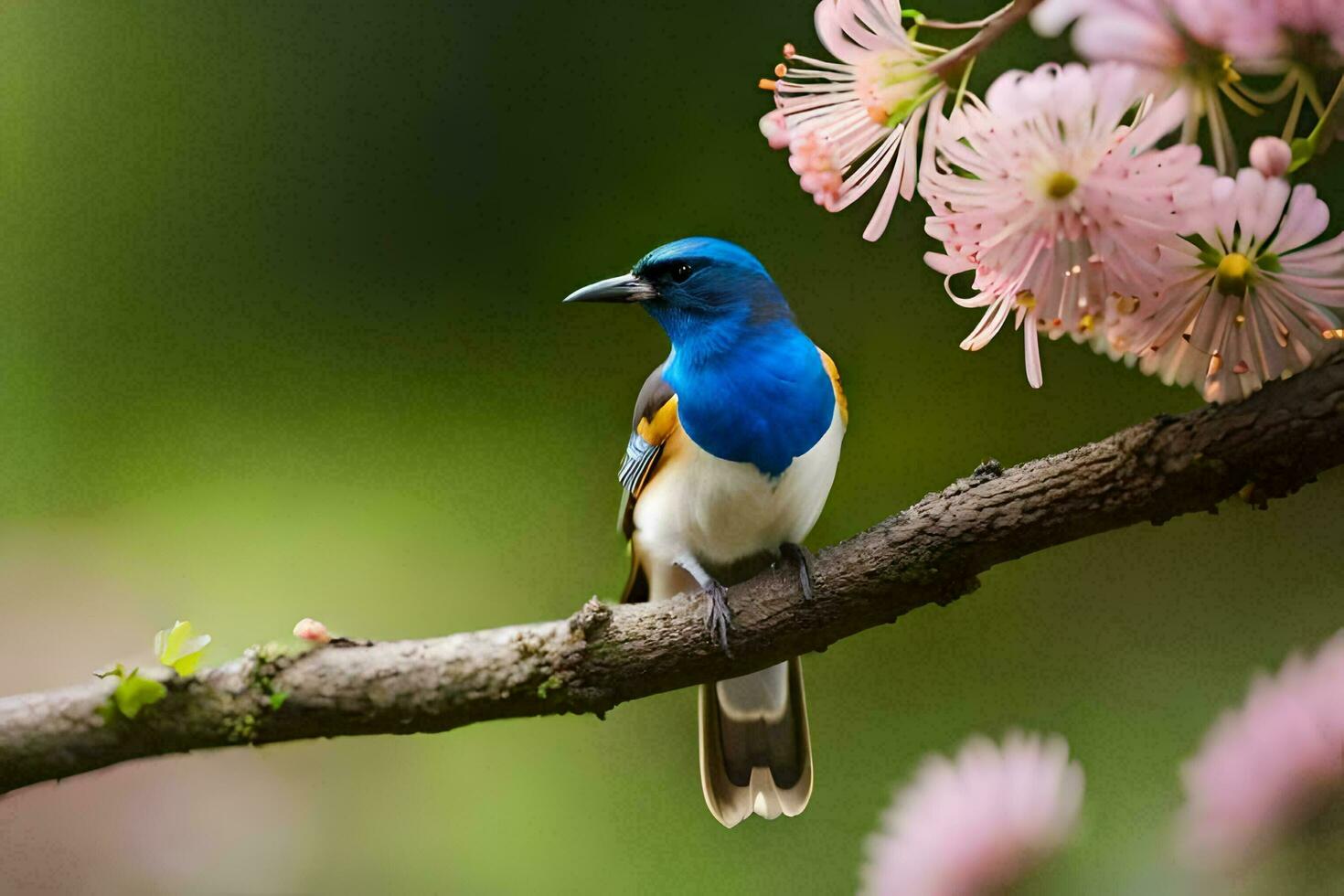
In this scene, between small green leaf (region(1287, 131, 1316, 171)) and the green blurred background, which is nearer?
small green leaf (region(1287, 131, 1316, 171))

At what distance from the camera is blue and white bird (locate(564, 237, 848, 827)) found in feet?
2.60

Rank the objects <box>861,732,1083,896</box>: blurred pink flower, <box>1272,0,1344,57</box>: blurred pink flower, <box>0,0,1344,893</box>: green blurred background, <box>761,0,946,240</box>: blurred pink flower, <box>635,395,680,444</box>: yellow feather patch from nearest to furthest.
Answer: <box>1272,0,1344,57</box>: blurred pink flower → <box>761,0,946,240</box>: blurred pink flower → <box>861,732,1083,896</box>: blurred pink flower → <box>635,395,680,444</box>: yellow feather patch → <box>0,0,1344,893</box>: green blurred background

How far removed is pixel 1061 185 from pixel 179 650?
635mm

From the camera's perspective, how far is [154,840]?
153cm

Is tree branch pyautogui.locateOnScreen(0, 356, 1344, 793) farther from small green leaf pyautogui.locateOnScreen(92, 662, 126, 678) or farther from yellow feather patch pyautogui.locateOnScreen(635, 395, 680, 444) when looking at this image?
yellow feather patch pyautogui.locateOnScreen(635, 395, 680, 444)

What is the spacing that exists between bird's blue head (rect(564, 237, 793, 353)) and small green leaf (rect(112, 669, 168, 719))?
37 centimetres

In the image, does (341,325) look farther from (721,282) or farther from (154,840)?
(721,282)

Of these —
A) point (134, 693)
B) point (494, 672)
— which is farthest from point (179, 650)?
point (494, 672)

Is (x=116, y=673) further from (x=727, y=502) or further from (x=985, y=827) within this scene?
(x=985, y=827)

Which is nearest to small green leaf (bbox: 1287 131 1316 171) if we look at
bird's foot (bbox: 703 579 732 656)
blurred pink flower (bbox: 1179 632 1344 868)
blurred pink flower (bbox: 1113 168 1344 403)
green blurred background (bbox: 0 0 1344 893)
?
blurred pink flower (bbox: 1113 168 1344 403)

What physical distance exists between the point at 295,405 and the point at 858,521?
0.84 meters

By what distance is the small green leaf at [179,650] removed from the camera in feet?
2.75

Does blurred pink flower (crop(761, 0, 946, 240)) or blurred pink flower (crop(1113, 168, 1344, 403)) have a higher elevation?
blurred pink flower (crop(761, 0, 946, 240))

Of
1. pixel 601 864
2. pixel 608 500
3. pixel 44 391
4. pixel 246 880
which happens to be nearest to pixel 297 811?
pixel 246 880
